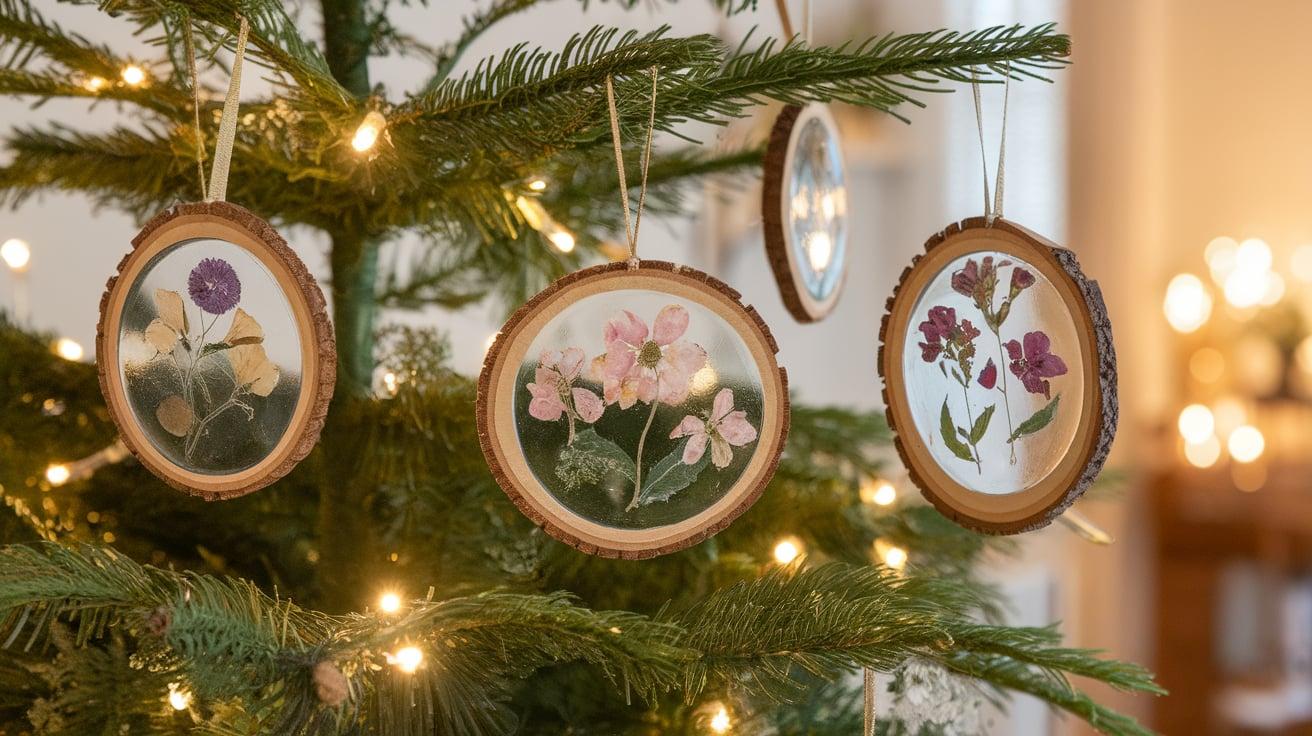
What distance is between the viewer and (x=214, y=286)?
511 mm

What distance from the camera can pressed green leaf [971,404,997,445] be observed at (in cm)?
54

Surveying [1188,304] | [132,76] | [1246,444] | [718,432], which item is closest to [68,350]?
[132,76]

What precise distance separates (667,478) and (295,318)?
0.19m

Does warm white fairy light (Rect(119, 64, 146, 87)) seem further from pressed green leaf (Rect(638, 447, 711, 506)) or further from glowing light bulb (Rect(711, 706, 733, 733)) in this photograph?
glowing light bulb (Rect(711, 706, 733, 733))

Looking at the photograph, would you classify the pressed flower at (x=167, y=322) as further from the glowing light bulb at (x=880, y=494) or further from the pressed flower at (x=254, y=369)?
the glowing light bulb at (x=880, y=494)

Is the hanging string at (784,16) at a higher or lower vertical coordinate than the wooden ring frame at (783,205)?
higher

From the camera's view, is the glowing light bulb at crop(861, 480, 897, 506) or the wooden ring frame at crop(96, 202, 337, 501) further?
the glowing light bulb at crop(861, 480, 897, 506)

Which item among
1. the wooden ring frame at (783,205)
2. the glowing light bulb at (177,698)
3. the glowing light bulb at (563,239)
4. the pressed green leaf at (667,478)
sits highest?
the wooden ring frame at (783,205)

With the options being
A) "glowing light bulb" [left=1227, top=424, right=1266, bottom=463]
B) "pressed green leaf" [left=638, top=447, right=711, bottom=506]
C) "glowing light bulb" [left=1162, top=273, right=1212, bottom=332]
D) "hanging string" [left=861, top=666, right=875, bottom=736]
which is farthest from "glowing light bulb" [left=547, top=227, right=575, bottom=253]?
"glowing light bulb" [left=1162, top=273, right=1212, bottom=332]

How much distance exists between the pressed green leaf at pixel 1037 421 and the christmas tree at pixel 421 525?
0.29ft

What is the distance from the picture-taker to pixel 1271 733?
2469mm

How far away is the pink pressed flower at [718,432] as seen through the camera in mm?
515

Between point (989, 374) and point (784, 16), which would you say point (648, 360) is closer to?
point (989, 374)

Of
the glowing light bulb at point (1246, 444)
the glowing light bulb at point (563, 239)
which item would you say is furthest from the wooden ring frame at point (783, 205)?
the glowing light bulb at point (1246, 444)
